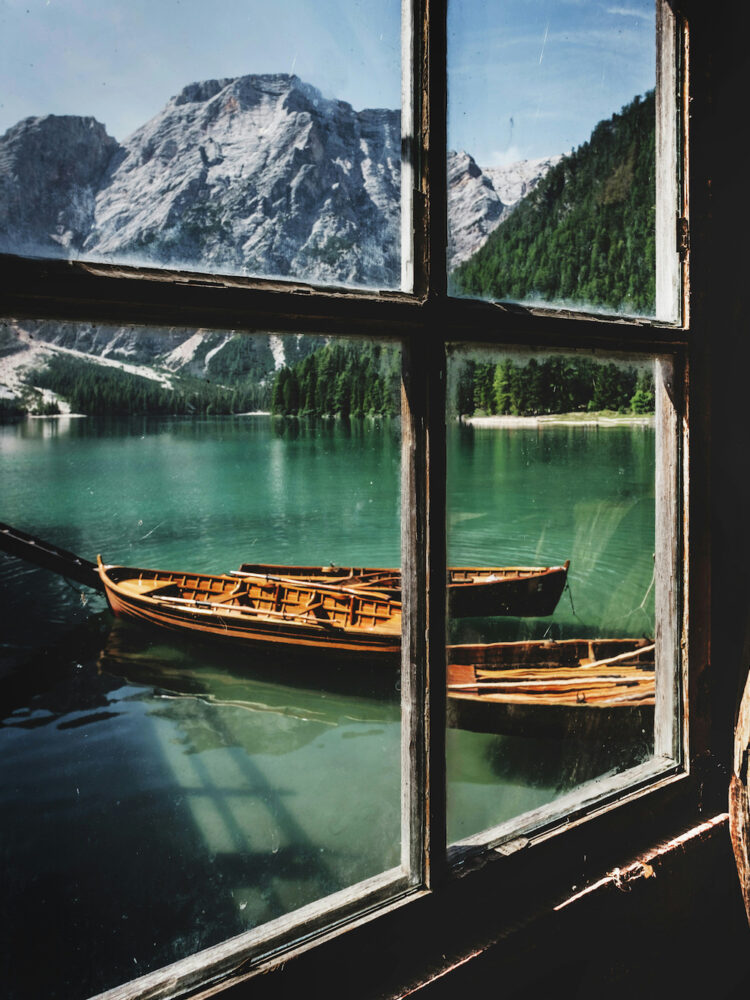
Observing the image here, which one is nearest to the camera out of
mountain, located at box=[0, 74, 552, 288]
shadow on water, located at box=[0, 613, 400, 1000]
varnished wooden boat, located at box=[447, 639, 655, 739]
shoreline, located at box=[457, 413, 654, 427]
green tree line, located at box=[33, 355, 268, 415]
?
mountain, located at box=[0, 74, 552, 288]

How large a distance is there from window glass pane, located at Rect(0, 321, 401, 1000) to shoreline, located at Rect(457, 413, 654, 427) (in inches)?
9.1

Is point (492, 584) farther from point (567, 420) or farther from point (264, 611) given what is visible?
point (567, 420)

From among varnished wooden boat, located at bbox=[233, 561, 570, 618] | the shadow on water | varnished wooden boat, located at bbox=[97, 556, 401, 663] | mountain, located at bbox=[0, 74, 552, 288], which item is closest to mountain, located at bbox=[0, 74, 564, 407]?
mountain, located at bbox=[0, 74, 552, 288]

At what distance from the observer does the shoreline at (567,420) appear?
1127 mm

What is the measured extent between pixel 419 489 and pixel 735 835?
31.7 inches

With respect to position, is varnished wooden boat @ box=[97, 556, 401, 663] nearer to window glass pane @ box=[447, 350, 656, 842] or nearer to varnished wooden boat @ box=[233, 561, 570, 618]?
varnished wooden boat @ box=[233, 561, 570, 618]

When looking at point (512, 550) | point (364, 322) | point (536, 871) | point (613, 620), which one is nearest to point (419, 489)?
point (364, 322)

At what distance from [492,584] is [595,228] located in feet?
17.6

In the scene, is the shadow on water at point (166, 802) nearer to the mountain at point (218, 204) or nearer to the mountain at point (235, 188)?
the mountain at point (218, 204)

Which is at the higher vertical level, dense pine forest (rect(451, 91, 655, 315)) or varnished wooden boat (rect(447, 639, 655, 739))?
dense pine forest (rect(451, 91, 655, 315))

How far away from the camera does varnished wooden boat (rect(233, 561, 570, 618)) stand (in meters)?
6.20

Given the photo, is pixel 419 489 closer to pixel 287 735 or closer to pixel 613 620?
pixel 287 735

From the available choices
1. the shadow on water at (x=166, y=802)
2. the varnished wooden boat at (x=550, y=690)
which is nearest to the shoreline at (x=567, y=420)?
the varnished wooden boat at (x=550, y=690)

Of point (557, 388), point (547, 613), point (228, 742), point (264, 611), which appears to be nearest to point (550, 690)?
point (557, 388)
